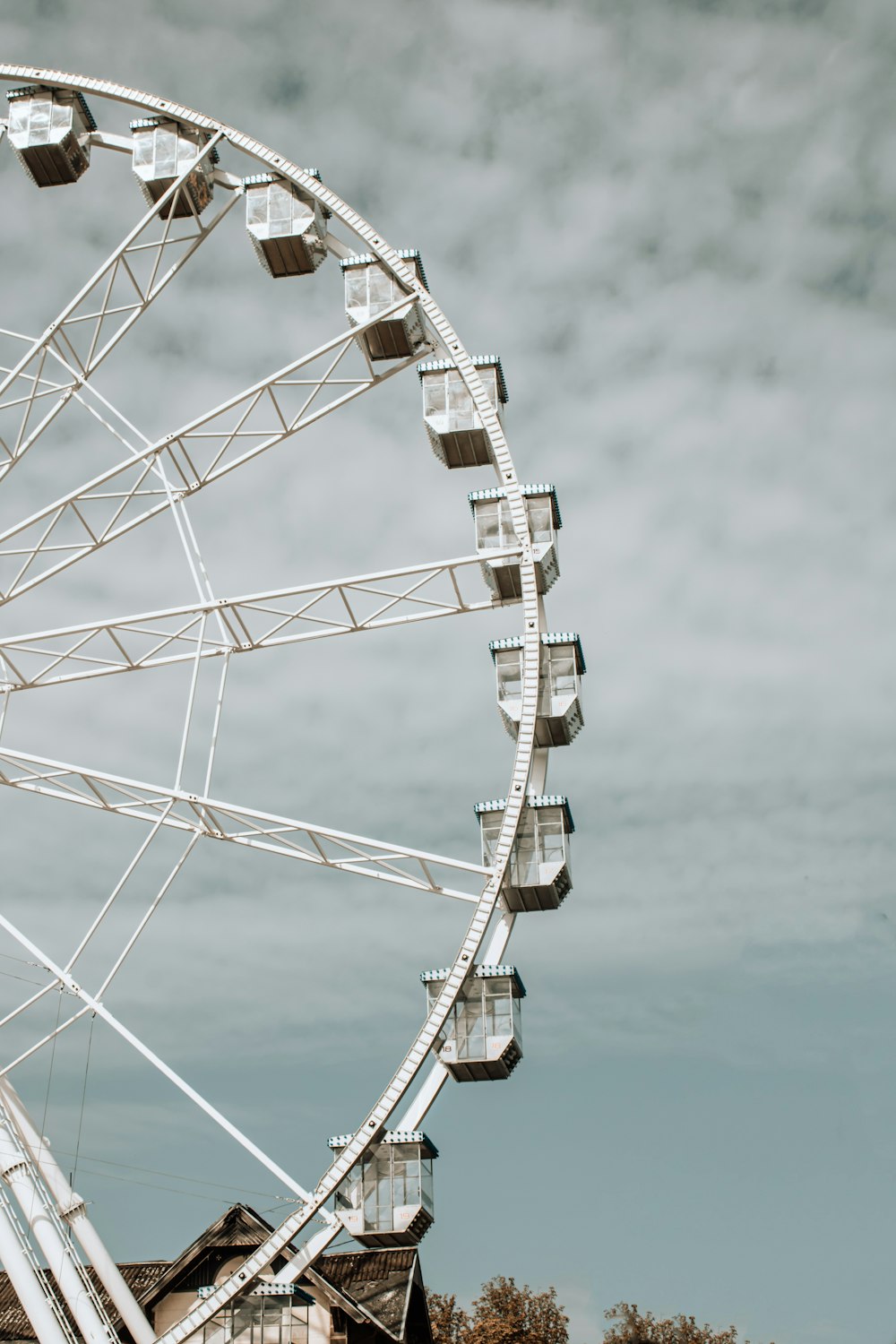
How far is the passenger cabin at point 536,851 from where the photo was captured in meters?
18.3

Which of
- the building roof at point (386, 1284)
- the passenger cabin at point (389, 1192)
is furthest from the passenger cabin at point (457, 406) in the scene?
the building roof at point (386, 1284)

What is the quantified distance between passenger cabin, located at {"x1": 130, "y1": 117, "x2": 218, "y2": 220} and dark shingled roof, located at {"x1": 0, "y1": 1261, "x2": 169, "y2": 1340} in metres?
18.0

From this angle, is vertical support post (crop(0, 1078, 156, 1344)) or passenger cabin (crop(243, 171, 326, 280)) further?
passenger cabin (crop(243, 171, 326, 280))

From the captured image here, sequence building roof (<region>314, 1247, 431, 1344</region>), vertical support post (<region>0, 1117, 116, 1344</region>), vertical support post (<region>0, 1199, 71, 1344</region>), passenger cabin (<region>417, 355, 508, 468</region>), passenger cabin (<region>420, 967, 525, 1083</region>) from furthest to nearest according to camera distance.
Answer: building roof (<region>314, 1247, 431, 1344</region>) < passenger cabin (<region>417, 355, 508, 468</region>) < passenger cabin (<region>420, 967, 525, 1083</region>) < vertical support post (<region>0, 1117, 116, 1344</region>) < vertical support post (<region>0, 1199, 71, 1344</region>)

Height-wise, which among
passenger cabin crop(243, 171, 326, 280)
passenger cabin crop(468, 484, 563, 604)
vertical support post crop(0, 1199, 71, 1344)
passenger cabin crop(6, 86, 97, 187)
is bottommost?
vertical support post crop(0, 1199, 71, 1344)

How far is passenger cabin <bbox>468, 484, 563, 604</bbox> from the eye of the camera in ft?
65.4

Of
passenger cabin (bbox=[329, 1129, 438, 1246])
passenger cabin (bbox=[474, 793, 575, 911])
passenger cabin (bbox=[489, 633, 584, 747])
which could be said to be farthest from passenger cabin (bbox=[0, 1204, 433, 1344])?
passenger cabin (bbox=[489, 633, 584, 747])

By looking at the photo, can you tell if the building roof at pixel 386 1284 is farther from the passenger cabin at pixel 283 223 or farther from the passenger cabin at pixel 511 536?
the passenger cabin at pixel 283 223

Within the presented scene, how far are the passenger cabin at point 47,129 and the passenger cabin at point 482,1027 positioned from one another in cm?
1449

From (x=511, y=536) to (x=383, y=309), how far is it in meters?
4.10

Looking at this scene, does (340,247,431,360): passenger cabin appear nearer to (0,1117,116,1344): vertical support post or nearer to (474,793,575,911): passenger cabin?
(474,793,575,911): passenger cabin

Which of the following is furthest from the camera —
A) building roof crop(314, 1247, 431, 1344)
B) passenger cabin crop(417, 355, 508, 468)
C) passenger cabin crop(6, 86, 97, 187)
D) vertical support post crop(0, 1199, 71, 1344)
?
building roof crop(314, 1247, 431, 1344)

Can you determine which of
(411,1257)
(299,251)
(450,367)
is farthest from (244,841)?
(411,1257)

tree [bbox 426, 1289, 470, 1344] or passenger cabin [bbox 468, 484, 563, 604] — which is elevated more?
passenger cabin [bbox 468, 484, 563, 604]
